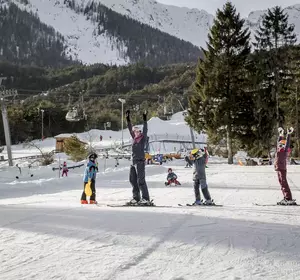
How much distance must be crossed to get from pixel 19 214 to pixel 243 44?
28.9 metres

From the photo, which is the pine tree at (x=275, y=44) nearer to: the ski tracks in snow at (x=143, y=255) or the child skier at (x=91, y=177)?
the child skier at (x=91, y=177)

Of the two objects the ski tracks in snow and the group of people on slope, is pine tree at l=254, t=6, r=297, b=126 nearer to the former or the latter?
the group of people on slope

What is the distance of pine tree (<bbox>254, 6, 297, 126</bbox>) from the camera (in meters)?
32.8

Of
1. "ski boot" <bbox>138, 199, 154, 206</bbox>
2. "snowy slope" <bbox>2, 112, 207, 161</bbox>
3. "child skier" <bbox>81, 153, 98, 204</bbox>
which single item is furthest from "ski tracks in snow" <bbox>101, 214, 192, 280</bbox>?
"snowy slope" <bbox>2, 112, 207, 161</bbox>

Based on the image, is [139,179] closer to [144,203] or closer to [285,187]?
[144,203]

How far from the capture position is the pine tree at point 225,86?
3044 centimetres

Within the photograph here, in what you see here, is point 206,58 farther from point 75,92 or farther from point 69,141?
point 75,92

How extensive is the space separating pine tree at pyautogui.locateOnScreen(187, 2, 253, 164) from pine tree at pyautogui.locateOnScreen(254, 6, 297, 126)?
2.74 meters

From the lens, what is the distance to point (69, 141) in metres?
34.4

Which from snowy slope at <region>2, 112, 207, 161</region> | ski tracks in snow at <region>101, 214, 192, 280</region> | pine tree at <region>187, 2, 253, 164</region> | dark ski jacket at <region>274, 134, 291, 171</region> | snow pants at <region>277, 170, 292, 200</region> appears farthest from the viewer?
snowy slope at <region>2, 112, 207, 161</region>

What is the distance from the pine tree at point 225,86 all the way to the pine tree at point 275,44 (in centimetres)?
274

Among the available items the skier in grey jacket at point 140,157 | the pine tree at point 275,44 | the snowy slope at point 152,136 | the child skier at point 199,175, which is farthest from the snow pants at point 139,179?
the snowy slope at point 152,136

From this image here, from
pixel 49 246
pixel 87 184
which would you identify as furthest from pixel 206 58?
pixel 49 246

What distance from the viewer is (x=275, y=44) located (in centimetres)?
3456
